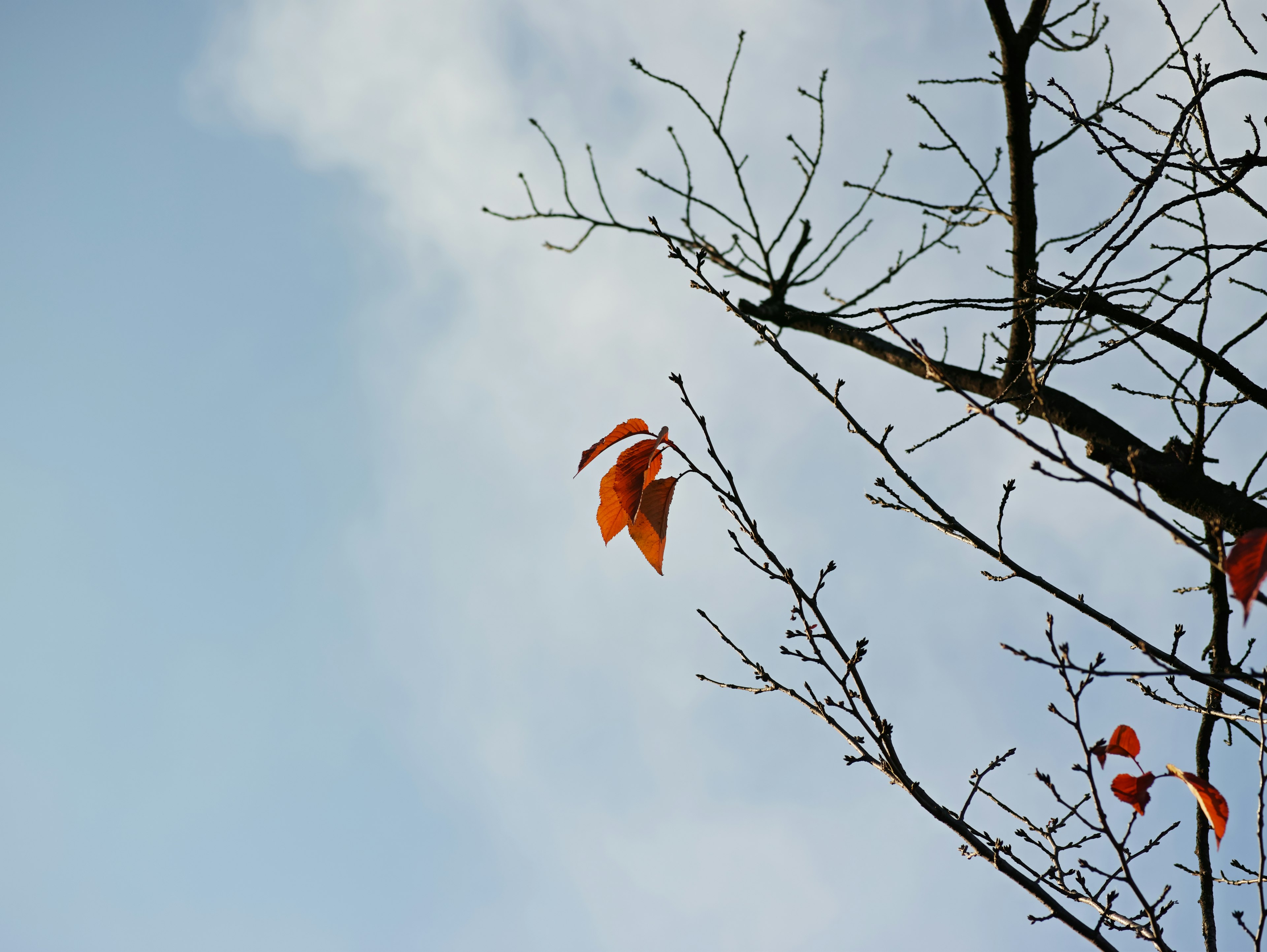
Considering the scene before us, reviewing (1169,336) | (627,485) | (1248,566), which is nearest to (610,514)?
(627,485)

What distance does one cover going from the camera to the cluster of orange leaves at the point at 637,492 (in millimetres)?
1690

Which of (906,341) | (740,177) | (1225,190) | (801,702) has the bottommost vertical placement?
(801,702)

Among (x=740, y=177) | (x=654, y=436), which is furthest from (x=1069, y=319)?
(x=740, y=177)

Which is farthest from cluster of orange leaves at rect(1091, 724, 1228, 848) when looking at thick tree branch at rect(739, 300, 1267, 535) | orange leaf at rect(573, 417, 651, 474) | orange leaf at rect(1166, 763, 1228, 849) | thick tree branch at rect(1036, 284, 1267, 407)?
orange leaf at rect(573, 417, 651, 474)

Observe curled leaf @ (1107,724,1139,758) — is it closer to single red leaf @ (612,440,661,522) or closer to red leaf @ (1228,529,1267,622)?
red leaf @ (1228,529,1267,622)

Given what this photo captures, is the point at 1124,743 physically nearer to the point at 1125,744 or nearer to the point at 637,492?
the point at 1125,744

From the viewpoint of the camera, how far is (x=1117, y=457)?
2.00 m

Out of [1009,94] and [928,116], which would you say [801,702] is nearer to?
[1009,94]

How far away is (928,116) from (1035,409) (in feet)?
4.20

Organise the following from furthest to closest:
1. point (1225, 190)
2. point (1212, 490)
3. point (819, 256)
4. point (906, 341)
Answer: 1. point (819, 256)
2. point (1212, 490)
3. point (1225, 190)
4. point (906, 341)

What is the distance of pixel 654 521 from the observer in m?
1.69

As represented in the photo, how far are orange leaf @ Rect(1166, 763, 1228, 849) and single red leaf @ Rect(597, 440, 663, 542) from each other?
132 centimetres

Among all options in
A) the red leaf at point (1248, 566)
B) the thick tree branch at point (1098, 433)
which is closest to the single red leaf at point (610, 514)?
the thick tree branch at point (1098, 433)

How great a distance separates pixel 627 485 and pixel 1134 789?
136cm
